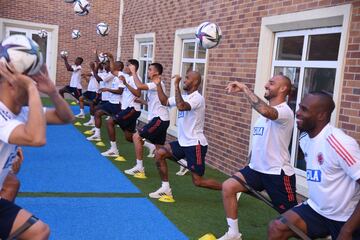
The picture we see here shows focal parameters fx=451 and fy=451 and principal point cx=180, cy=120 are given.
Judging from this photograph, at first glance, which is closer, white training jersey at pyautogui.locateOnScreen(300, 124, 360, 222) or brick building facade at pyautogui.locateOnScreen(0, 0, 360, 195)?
white training jersey at pyautogui.locateOnScreen(300, 124, 360, 222)

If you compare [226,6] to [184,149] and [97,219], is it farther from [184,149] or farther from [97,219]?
[97,219]

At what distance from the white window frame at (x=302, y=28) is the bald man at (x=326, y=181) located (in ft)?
5.94

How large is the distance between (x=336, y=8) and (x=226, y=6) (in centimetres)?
278

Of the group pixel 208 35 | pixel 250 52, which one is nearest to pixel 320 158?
pixel 208 35

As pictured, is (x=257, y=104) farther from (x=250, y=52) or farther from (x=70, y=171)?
(x=70, y=171)

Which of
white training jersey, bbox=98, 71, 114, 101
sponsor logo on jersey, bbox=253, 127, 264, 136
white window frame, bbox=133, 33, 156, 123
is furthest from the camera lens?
white window frame, bbox=133, 33, 156, 123

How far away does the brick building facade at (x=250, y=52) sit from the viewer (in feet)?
16.5

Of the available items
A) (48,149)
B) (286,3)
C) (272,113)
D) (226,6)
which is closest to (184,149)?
(272,113)

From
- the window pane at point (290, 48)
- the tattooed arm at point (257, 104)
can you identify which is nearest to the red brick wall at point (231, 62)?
the window pane at point (290, 48)

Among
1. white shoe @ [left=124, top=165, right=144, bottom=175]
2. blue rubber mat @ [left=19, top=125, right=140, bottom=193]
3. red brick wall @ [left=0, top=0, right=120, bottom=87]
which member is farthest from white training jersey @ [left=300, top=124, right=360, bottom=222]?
red brick wall @ [left=0, top=0, right=120, bottom=87]

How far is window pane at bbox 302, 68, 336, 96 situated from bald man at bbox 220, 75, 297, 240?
132 cm

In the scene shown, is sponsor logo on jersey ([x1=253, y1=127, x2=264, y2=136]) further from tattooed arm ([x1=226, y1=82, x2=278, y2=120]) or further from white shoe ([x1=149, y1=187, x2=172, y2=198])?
white shoe ([x1=149, y1=187, x2=172, y2=198])

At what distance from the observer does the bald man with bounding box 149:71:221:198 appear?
5590 millimetres

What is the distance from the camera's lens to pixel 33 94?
262cm
